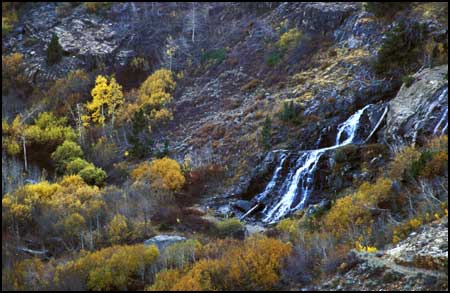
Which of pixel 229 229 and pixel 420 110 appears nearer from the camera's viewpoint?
pixel 229 229

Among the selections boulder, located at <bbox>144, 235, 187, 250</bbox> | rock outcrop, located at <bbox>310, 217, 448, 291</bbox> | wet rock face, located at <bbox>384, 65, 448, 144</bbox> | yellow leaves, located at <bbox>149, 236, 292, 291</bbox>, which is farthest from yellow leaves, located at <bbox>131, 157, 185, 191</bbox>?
rock outcrop, located at <bbox>310, 217, 448, 291</bbox>

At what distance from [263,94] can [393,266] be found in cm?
2188

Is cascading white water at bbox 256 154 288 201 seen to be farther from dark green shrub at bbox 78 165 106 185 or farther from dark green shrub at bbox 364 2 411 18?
dark green shrub at bbox 364 2 411 18

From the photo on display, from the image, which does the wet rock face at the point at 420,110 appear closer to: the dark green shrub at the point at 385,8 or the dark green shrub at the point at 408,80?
the dark green shrub at the point at 408,80

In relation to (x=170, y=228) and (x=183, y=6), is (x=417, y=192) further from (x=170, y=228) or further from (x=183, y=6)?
(x=183, y=6)

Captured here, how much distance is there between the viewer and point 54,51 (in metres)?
41.1

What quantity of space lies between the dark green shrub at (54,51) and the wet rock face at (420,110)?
95.2 feet

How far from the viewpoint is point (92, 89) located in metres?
38.3

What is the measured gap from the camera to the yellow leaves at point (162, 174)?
2627 centimetres

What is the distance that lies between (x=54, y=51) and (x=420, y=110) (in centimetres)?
3106

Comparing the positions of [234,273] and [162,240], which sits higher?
[234,273]

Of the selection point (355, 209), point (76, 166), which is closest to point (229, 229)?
point (355, 209)

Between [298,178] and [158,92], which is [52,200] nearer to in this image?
[298,178]

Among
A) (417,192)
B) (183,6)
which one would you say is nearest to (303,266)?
(417,192)
